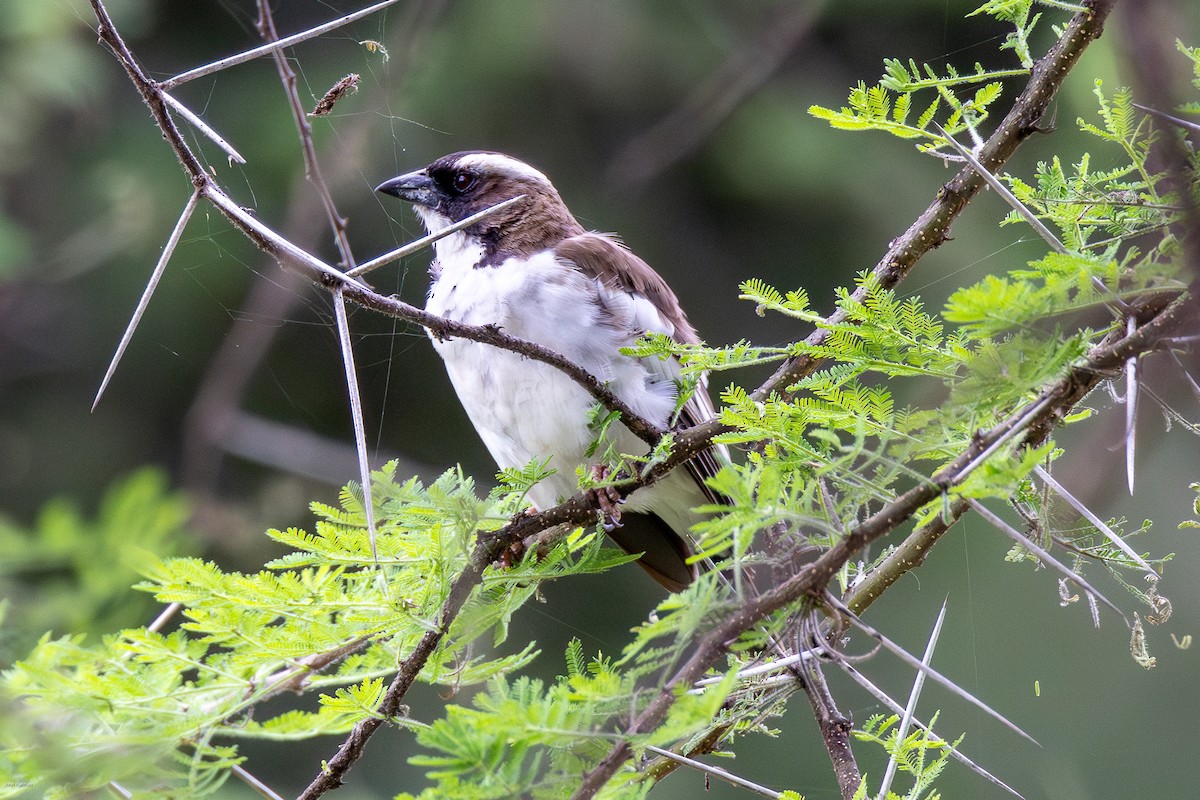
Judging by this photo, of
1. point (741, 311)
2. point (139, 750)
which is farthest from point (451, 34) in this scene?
point (139, 750)

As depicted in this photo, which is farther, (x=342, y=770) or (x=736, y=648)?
(x=342, y=770)

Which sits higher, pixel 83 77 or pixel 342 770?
pixel 83 77

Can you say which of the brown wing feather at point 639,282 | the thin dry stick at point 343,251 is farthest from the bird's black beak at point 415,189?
the thin dry stick at point 343,251

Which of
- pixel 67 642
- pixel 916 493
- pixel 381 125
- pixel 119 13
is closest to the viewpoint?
pixel 916 493

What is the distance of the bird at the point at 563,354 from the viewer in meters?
2.81

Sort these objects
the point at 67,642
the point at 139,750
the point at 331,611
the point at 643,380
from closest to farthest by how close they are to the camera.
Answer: the point at 139,750 → the point at 67,642 → the point at 331,611 → the point at 643,380

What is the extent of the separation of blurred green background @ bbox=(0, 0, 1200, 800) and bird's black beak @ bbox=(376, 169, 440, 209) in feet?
6.87

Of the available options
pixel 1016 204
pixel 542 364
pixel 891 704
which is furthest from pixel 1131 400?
pixel 542 364

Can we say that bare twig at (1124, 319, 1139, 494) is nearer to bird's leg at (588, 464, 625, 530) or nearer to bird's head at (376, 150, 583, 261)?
bird's leg at (588, 464, 625, 530)

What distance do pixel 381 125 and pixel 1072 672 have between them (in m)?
5.37

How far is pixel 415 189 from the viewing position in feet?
11.5

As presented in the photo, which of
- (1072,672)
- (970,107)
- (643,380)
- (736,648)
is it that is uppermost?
(970,107)

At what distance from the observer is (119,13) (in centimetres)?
536

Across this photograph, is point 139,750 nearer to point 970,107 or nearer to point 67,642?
point 67,642
